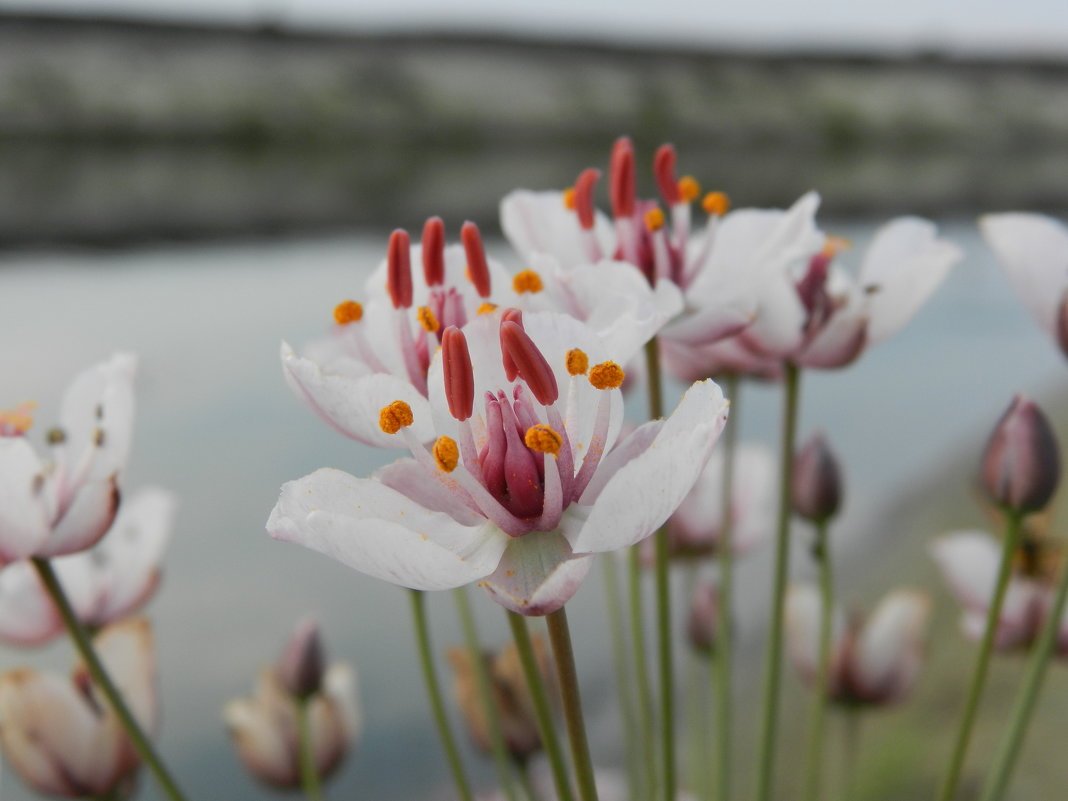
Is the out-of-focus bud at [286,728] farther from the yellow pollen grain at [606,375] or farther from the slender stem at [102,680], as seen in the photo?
the yellow pollen grain at [606,375]

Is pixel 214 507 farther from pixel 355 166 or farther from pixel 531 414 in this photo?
pixel 355 166

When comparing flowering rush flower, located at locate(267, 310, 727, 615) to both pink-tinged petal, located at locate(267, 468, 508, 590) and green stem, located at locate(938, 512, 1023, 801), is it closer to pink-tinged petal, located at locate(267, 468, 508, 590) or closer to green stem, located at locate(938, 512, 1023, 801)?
pink-tinged petal, located at locate(267, 468, 508, 590)

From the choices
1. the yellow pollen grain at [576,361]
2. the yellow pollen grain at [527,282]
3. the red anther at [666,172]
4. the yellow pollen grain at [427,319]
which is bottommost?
the yellow pollen grain at [576,361]

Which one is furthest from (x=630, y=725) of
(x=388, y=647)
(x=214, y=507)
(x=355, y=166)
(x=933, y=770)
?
(x=355, y=166)

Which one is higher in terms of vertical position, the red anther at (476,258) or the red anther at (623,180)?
the red anther at (623,180)

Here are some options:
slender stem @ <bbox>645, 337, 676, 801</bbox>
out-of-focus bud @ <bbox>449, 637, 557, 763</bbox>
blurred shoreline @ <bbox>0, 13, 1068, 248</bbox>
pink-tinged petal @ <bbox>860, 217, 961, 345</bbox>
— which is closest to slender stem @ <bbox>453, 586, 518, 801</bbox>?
out-of-focus bud @ <bbox>449, 637, 557, 763</bbox>

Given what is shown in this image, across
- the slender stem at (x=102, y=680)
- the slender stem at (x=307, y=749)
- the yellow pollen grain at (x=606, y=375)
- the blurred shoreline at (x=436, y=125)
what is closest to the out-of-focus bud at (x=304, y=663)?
the slender stem at (x=307, y=749)

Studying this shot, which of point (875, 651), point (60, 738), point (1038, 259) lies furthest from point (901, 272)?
point (60, 738)
